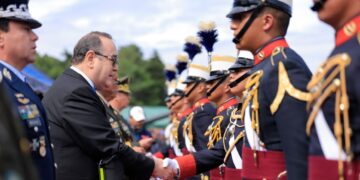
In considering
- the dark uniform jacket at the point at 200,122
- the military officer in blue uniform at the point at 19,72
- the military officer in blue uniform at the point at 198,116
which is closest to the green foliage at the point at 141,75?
the military officer in blue uniform at the point at 198,116

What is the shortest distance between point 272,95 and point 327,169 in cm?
74

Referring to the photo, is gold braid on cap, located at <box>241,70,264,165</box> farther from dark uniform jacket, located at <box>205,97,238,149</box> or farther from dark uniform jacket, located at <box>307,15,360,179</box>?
dark uniform jacket, located at <box>205,97,238,149</box>

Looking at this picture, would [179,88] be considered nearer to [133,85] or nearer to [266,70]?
[266,70]

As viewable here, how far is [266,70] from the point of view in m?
3.62

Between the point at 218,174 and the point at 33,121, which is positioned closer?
the point at 33,121

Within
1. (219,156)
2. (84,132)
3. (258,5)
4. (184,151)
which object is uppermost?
(258,5)

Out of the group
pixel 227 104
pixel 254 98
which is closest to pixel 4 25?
pixel 254 98

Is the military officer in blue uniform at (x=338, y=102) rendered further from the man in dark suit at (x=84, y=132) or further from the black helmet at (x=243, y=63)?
the black helmet at (x=243, y=63)

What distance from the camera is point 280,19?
3.87m

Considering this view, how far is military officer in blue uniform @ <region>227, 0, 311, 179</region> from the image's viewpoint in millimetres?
3340


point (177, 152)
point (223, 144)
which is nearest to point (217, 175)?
point (223, 144)

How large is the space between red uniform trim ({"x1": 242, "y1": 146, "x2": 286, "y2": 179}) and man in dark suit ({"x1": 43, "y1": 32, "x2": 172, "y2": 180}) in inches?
51.0

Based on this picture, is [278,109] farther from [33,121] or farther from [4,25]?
[4,25]

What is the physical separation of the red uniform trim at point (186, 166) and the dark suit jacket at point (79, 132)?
67 centimetres
